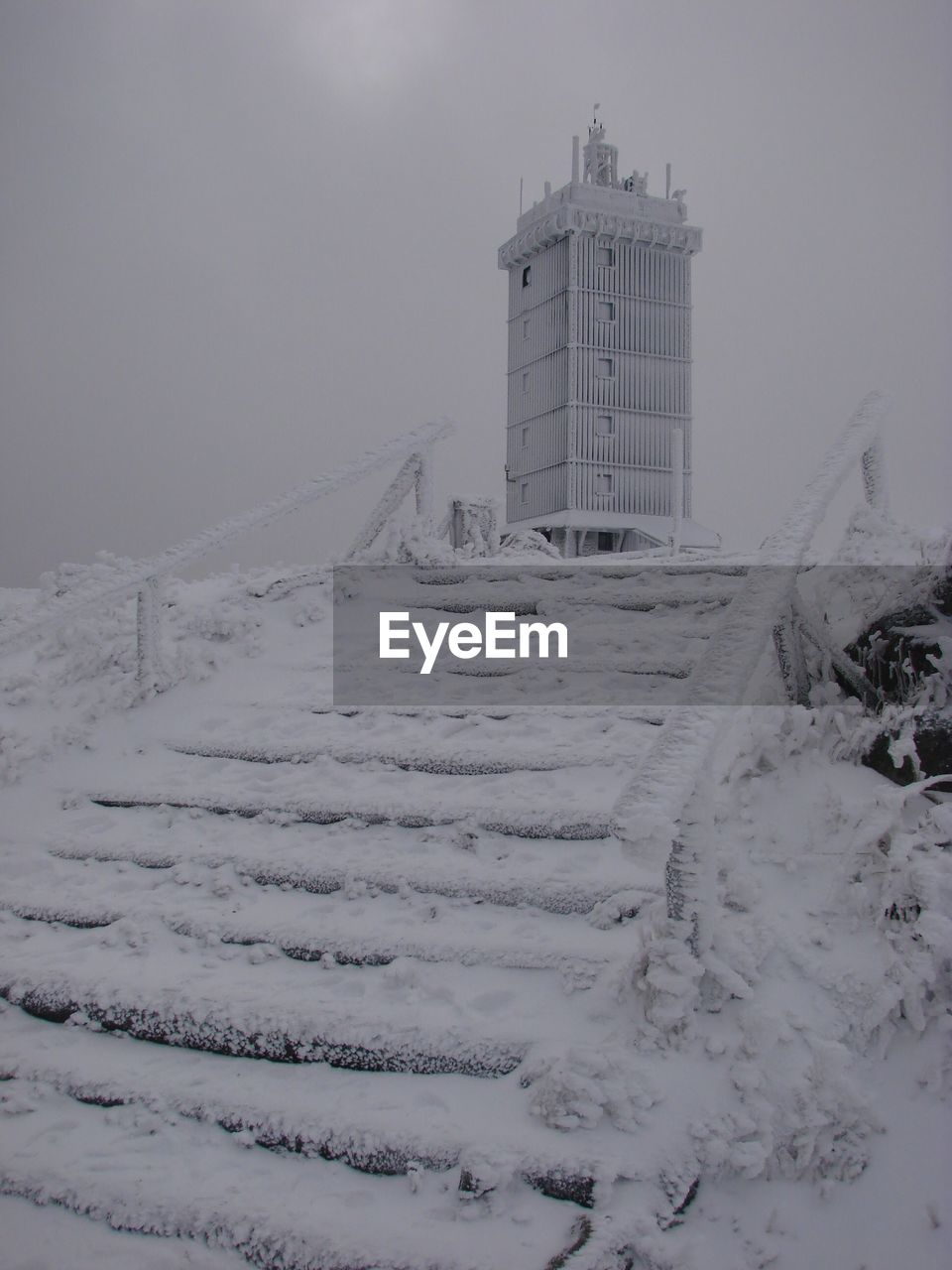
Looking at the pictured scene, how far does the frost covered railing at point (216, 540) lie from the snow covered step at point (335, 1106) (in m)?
2.27

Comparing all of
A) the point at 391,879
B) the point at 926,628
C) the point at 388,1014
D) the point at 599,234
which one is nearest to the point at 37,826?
the point at 391,879

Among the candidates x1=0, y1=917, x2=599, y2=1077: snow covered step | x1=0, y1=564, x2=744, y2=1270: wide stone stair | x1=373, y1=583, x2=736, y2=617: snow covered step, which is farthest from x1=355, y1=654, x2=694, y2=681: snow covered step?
x1=0, y1=917, x2=599, y2=1077: snow covered step

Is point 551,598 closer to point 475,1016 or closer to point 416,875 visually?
point 416,875

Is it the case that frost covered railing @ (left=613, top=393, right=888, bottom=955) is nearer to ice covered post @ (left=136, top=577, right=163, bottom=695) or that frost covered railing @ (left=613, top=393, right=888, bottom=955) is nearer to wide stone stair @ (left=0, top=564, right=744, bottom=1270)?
wide stone stair @ (left=0, top=564, right=744, bottom=1270)

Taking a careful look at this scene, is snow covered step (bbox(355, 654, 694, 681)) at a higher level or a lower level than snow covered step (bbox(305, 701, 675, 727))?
higher

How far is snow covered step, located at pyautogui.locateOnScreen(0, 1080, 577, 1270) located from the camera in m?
2.22

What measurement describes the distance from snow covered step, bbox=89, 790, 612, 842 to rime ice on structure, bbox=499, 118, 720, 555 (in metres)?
22.8

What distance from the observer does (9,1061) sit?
114 inches

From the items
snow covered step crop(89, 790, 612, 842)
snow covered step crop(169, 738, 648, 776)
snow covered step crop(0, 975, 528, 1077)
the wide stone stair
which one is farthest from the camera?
snow covered step crop(169, 738, 648, 776)

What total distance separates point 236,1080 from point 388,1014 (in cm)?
50

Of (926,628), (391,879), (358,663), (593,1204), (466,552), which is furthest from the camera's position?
(466,552)

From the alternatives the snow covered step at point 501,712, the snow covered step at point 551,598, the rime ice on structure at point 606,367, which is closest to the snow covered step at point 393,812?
the snow covered step at point 501,712

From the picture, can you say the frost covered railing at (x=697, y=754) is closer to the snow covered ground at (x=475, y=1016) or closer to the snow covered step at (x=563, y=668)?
the snow covered ground at (x=475, y=1016)

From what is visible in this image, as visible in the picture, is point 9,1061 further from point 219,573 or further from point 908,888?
point 219,573
